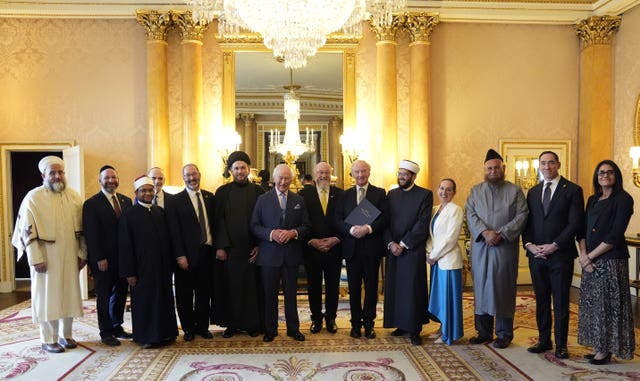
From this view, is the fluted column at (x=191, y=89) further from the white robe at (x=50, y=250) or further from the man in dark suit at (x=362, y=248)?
the man in dark suit at (x=362, y=248)

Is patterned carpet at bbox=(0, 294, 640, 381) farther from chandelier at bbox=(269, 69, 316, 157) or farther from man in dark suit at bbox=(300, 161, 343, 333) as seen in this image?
chandelier at bbox=(269, 69, 316, 157)

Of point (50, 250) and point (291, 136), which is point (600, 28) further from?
point (50, 250)

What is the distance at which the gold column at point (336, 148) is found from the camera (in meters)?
7.64

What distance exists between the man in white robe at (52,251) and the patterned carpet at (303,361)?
30 centimetres

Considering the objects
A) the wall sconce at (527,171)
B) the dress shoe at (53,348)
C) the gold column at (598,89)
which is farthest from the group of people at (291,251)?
the gold column at (598,89)

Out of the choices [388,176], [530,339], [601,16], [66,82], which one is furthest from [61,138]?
[601,16]

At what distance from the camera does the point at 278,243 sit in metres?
4.71

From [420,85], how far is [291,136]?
80.1 inches

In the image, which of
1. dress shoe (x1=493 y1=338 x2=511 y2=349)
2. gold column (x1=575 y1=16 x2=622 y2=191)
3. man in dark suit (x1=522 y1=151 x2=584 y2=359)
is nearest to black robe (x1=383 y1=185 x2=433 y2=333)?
dress shoe (x1=493 y1=338 x2=511 y2=349)

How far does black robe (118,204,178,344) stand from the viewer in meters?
4.52

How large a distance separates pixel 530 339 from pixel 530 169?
3.62m

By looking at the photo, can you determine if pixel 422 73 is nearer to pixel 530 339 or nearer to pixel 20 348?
pixel 530 339

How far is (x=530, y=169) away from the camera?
25.6 feet

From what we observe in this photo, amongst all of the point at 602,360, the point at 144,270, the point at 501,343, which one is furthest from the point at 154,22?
the point at 602,360
